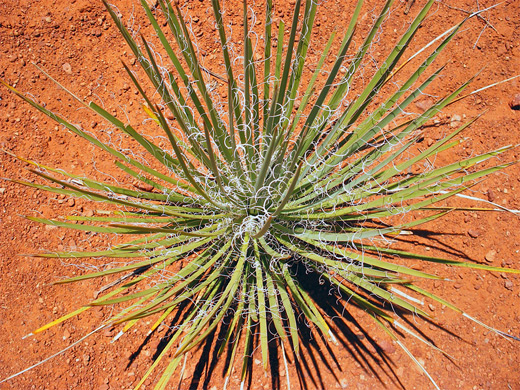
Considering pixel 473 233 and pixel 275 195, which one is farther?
pixel 473 233

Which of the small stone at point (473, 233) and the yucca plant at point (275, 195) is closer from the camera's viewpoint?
the yucca plant at point (275, 195)

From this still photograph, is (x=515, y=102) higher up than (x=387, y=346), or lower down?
higher up

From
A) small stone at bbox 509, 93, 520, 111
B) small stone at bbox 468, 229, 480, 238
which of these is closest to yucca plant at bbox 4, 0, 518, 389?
small stone at bbox 468, 229, 480, 238

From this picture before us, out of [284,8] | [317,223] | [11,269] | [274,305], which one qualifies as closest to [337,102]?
[317,223]

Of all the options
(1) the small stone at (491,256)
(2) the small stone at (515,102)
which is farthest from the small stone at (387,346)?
(2) the small stone at (515,102)

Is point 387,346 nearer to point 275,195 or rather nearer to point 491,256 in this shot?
point 491,256

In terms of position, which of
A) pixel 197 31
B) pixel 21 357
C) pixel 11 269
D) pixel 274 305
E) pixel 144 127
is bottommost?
pixel 21 357

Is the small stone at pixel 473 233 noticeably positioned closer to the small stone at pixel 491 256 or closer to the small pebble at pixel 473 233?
the small pebble at pixel 473 233

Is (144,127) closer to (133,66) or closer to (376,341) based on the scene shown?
(133,66)

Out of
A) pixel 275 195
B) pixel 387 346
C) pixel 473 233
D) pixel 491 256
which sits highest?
pixel 275 195

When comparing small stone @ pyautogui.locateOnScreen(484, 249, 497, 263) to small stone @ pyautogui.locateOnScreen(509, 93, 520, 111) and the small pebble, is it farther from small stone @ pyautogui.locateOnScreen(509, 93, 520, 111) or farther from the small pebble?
small stone @ pyautogui.locateOnScreen(509, 93, 520, 111)

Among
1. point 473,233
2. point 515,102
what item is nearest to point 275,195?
point 473,233
